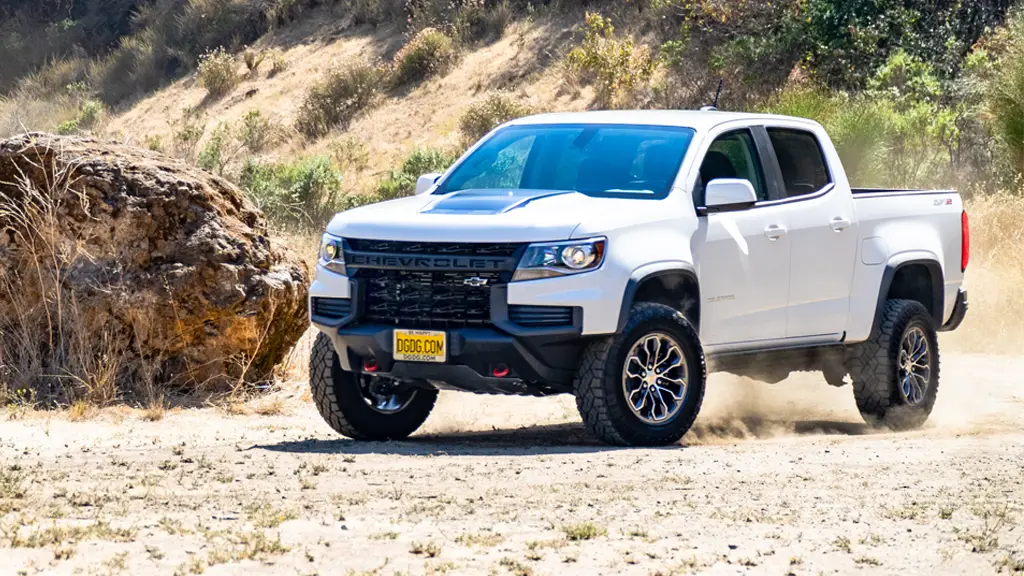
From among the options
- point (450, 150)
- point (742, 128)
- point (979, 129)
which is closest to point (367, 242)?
point (742, 128)

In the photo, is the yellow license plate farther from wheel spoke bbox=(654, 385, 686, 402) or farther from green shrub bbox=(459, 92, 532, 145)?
green shrub bbox=(459, 92, 532, 145)

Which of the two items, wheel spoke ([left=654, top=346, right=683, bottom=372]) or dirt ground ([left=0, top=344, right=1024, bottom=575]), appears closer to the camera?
dirt ground ([left=0, top=344, right=1024, bottom=575])

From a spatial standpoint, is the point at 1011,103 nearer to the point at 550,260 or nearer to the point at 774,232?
the point at 774,232

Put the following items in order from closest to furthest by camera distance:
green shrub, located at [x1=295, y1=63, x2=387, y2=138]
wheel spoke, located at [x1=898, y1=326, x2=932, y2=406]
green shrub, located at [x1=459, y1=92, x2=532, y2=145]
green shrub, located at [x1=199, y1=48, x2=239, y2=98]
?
wheel spoke, located at [x1=898, y1=326, x2=932, y2=406] < green shrub, located at [x1=459, y1=92, x2=532, y2=145] < green shrub, located at [x1=295, y1=63, x2=387, y2=138] < green shrub, located at [x1=199, y1=48, x2=239, y2=98]

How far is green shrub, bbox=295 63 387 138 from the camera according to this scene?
112 ft

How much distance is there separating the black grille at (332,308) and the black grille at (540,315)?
0.94 m

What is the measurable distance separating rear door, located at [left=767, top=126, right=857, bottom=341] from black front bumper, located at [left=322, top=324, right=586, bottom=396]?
1.85m

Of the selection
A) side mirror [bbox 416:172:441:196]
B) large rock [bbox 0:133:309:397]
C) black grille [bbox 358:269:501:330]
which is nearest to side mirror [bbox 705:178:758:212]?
black grille [bbox 358:269:501:330]

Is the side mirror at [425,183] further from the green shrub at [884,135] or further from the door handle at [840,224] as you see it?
the green shrub at [884,135]

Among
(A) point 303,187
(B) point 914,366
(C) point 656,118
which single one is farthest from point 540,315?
(A) point 303,187

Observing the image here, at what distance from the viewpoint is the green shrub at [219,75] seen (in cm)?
3762

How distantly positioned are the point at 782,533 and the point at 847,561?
48 centimetres

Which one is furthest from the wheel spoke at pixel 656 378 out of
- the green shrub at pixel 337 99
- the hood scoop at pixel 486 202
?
the green shrub at pixel 337 99

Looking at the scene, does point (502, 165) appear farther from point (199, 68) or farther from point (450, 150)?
point (199, 68)
